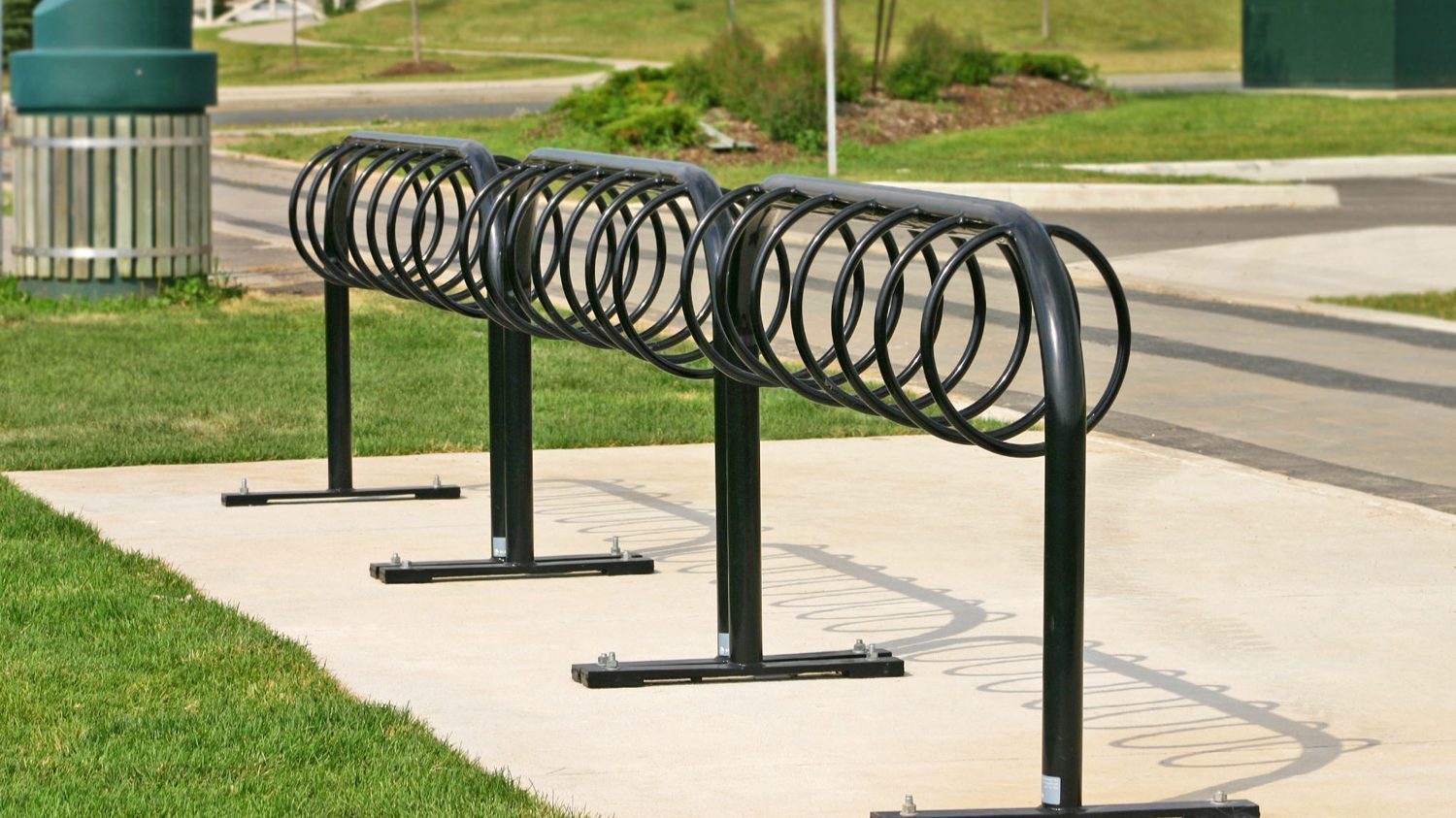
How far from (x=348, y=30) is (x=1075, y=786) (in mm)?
71152

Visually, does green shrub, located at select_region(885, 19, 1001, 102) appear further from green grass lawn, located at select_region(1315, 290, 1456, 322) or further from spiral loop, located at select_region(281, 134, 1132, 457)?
spiral loop, located at select_region(281, 134, 1132, 457)

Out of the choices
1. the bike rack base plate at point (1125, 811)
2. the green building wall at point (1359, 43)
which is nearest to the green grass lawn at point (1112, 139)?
the green building wall at point (1359, 43)

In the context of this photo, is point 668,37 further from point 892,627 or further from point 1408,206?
point 892,627

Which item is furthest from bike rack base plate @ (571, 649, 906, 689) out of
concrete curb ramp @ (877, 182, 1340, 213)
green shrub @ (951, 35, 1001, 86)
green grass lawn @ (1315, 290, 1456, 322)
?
green shrub @ (951, 35, 1001, 86)

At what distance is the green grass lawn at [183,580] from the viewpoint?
473 centimetres

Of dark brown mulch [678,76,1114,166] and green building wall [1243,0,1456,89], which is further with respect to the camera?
green building wall [1243,0,1456,89]

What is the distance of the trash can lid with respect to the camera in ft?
43.7

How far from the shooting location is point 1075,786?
14.7 ft

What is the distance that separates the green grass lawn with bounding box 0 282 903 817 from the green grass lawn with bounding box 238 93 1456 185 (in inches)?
426

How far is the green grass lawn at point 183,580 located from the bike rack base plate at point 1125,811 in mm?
773

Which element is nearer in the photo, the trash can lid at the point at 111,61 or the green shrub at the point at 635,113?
the trash can lid at the point at 111,61

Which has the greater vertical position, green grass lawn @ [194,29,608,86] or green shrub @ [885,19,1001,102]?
green grass lawn @ [194,29,608,86]

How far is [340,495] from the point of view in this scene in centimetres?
827

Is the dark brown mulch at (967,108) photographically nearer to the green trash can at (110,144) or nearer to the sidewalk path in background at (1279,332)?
the sidewalk path in background at (1279,332)
